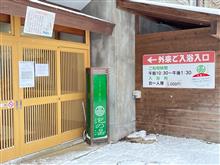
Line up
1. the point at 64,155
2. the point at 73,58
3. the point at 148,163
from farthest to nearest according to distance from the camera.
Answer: the point at 73,58
the point at 64,155
the point at 148,163

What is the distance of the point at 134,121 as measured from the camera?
24.7 ft

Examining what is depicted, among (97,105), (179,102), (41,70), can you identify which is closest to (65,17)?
(41,70)

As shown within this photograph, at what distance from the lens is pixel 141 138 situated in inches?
265

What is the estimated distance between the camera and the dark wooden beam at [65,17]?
4.41 meters

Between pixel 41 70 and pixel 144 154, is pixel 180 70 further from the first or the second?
pixel 41 70

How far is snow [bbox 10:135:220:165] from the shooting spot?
17.4 ft

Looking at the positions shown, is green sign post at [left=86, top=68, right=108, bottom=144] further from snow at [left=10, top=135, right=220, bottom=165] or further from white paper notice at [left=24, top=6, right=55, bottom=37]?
white paper notice at [left=24, top=6, right=55, bottom=37]

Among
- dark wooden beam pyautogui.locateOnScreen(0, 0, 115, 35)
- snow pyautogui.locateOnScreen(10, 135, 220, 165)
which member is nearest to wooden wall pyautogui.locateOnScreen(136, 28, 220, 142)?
snow pyautogui.locateOnScreen(10, 135, 220, 165)

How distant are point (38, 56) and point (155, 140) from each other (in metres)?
3.32

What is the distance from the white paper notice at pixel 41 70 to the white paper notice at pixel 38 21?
98cm

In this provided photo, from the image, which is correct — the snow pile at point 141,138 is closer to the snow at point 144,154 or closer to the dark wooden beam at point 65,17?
the snow at point 144,154

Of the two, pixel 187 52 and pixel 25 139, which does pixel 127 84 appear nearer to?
pixel 187 52

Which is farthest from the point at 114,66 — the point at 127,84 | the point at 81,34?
the point at 81,34

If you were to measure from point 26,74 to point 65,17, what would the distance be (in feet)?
4.36
